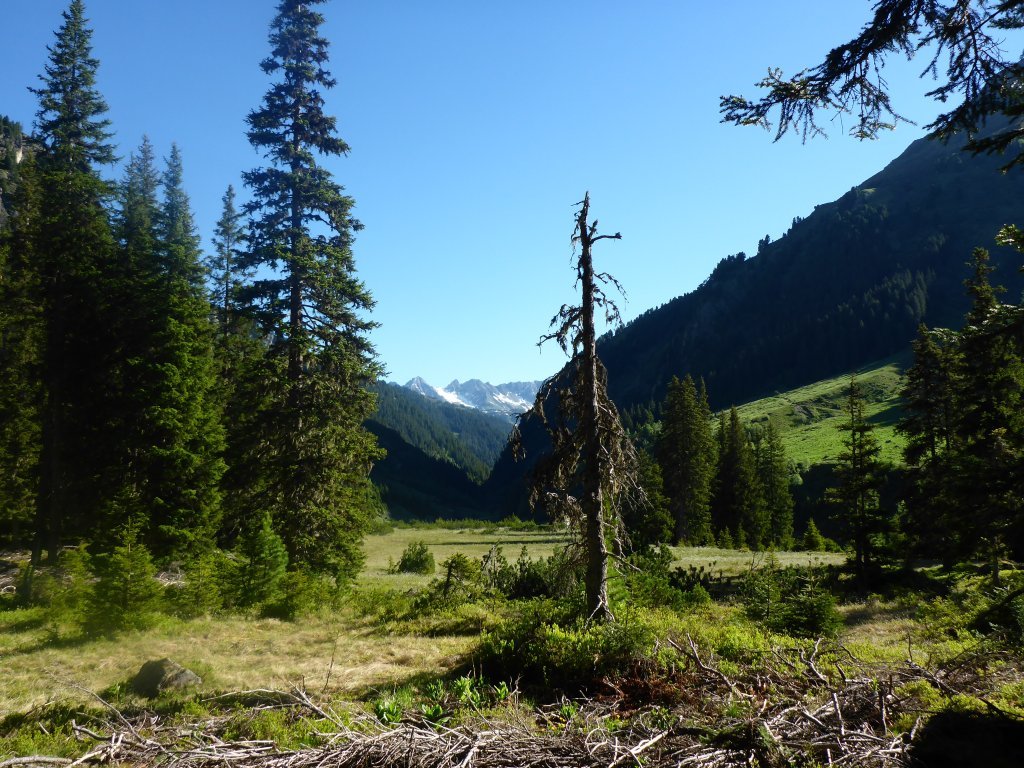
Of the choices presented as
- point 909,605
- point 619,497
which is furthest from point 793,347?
point 619,497

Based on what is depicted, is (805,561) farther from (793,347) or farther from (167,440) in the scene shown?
(793,347)

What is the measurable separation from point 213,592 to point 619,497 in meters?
12.0

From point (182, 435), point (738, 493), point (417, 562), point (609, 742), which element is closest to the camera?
point (609, 742)

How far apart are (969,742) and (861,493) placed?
25486 millimetres

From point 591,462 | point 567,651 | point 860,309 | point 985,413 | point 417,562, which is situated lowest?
point 417,562

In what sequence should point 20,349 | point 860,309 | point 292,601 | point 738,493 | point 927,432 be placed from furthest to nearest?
point 860,309
point 738,493
point 927,432
point 20,349
point 292,601

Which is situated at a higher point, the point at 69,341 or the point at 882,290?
the point at 882,290

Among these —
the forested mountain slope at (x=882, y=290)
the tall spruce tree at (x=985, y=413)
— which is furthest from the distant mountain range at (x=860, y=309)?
the tall spruce tree at (x=985, y=413)

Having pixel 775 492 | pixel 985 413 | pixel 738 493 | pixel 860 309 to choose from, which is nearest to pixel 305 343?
pixel 985 413

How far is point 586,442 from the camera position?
12430mm

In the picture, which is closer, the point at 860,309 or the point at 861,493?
the point at 861,493

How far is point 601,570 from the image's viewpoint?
1198 centimetres

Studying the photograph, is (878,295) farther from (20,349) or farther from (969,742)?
(20,349)

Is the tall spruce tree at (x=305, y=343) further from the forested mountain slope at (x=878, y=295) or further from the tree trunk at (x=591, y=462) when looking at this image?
the forested mountain slope at (x=878, y=295)
